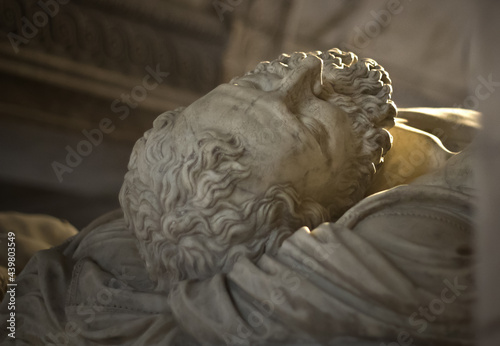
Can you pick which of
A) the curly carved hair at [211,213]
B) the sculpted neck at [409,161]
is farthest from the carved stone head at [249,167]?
the sculpted neck at [409,161]

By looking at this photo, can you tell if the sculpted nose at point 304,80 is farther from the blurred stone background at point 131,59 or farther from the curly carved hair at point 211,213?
the blurred stone background at point 131,59

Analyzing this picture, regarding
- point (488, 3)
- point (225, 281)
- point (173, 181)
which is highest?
point (488, 3)

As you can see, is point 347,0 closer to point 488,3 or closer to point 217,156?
point 217,156

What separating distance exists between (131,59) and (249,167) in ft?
8.19

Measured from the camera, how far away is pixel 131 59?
4387 mm

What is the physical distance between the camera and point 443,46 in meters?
4.81

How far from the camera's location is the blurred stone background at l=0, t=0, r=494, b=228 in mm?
4188

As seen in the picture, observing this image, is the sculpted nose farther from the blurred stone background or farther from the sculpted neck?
the blurred stone background

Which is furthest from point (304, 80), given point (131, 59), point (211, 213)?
point (131, 59)

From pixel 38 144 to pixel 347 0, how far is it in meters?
2.09

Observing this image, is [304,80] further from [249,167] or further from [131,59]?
[131,59]

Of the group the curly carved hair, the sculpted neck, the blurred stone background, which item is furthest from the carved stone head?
the blurred stone background

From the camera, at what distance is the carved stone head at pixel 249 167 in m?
2.06

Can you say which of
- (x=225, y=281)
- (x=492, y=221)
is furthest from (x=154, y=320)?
(x=492, y=221)
